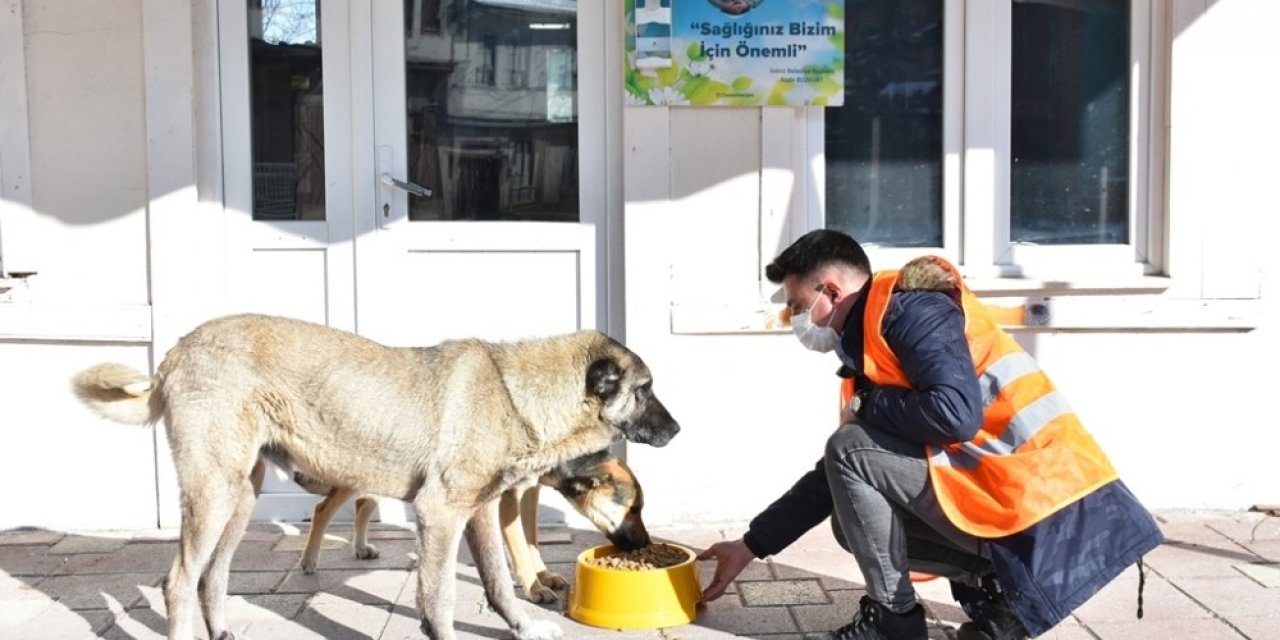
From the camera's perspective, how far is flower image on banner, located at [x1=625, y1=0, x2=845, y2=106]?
19.7 ft

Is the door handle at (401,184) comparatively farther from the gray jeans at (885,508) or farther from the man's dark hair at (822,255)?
the gray jeans at (885,508)

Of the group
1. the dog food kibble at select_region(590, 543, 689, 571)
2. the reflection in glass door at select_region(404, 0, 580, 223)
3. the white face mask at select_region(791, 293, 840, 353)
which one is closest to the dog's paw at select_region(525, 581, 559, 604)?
the dog food kibble at select_region(590, 543, 689, 571)

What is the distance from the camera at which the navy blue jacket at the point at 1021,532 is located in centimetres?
391

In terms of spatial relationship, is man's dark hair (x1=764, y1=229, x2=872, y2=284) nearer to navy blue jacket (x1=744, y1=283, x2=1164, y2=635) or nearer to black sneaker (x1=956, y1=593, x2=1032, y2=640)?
navy blue jacket (x1=744, y1=283, x2=1164, y2=635)

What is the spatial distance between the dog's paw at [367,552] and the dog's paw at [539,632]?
1.33 m

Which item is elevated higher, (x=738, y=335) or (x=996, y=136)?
(x=996, y=136)

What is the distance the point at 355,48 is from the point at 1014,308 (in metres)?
3.45

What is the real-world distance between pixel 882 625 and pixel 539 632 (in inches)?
47.9

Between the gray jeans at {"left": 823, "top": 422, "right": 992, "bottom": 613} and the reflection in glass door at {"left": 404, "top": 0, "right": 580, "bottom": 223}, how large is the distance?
254 centimetres

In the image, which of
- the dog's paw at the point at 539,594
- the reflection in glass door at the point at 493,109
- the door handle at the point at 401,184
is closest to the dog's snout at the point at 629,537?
the dog's paw at the point at 539,594

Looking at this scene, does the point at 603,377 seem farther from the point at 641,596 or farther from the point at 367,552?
the point at 367,552

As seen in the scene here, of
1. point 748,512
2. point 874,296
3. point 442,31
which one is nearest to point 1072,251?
point 748,512

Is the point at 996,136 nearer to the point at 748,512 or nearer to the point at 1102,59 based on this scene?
the point at 1102,59

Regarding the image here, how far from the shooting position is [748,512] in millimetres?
6223
